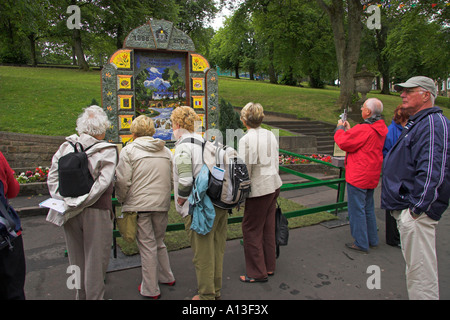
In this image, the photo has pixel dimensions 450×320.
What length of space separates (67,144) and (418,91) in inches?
121

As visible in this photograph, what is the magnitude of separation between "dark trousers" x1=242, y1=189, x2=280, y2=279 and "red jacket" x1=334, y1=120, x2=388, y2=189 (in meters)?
1.35

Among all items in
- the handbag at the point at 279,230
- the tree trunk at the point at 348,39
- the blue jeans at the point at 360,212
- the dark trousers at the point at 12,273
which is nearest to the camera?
the dark trousers at the point at 12,273

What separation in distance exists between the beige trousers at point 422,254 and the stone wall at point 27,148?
27.1 ft

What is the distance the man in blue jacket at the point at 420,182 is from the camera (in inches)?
100

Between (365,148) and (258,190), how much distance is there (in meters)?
1.80

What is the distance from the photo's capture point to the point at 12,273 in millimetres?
2457

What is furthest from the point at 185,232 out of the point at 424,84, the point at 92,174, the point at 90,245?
the point at 424,84

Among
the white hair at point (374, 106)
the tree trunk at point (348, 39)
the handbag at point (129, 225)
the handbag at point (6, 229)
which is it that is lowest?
the handbag at point (129, 225)

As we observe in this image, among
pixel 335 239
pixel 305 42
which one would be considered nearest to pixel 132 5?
pixel 305 42

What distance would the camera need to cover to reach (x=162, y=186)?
10.6 feet

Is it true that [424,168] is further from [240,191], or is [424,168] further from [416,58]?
[416,58]

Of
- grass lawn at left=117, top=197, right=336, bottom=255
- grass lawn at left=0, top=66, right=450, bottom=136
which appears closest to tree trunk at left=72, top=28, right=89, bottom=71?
grass lawn at left=0, top=66, right=450, bottom=136

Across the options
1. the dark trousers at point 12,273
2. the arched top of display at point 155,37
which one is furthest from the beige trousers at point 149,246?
the arched top of display at point 155,37

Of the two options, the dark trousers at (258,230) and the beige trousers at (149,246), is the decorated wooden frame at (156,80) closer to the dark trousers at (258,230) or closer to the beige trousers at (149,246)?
the beige trousers at (149,246)
